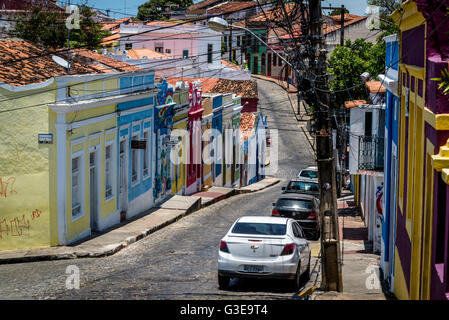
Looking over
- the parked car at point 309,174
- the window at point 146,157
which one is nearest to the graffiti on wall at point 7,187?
the window at point 146,157

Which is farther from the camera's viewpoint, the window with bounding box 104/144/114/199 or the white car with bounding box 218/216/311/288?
the window with bounding box 104/144/114/199

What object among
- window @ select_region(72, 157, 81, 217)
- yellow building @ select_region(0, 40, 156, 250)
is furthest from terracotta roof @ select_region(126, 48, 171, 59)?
yellow building @ select_region(0, 40, 156, 250)

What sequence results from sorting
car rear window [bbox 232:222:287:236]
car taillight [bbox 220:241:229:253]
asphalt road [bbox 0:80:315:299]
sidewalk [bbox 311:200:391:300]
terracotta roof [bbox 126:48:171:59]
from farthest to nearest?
terracotta roof [bbox 126:48:171:59], car rear window [bbox 232:222:287:236], car taillight [bbox 220:241:229:253], asphalt road [bbox 0:80:315:299], sidewalk [bbox 311:200:391:300]

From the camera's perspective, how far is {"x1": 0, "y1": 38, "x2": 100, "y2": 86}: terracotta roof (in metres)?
19.7

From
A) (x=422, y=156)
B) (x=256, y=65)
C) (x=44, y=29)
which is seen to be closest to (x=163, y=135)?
(x=422, y=156)

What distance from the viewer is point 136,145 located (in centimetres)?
2370

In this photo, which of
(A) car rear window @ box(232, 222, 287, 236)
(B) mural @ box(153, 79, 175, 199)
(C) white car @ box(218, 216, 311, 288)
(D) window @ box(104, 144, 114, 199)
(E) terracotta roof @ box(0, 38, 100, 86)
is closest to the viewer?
(C) white car @ box(218, 216, 311, 288)

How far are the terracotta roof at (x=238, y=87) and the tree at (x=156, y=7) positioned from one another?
27.4 metres

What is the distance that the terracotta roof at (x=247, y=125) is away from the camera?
44250 mm

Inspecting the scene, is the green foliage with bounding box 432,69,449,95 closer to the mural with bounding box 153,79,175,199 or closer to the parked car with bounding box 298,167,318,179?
the mural with bounding box 153,79,175,199

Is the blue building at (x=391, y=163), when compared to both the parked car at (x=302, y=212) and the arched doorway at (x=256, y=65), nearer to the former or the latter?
the parked car at (x=302, y=212)

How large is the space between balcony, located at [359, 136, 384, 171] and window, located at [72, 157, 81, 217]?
24.9 ft

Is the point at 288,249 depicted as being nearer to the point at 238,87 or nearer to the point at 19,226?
the point at 19,226

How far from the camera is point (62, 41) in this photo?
47.1 m
